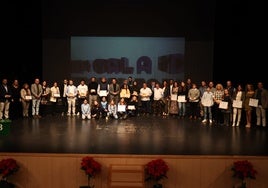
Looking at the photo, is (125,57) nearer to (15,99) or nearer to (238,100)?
(15,99)

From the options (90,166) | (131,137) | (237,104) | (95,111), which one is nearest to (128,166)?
(90,166)

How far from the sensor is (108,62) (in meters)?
15.5

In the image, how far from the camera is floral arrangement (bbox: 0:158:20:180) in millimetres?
6430

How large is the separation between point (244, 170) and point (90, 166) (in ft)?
8.66

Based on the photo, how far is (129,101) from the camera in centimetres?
1409

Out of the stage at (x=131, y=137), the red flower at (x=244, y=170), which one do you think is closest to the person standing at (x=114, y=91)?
the stage at (x=131, y=137)

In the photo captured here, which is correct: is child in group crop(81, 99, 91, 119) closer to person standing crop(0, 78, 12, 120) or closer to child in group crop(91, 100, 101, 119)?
child in group crop(91, 100, 101, 119)

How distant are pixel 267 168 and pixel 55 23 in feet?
36.2

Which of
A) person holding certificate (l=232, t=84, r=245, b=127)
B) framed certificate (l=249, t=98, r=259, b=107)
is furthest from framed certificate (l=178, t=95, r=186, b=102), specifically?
framed certificate (l=249, t=98, r=259, b=107)

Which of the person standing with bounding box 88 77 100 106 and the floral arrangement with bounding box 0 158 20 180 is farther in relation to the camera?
the person standing with bounding box 88 77 100 106

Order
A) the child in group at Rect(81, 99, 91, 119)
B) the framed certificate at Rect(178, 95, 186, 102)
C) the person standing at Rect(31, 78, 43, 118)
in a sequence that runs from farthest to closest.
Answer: the framed certificate at Rect(178, 95, 186, 102) < the person standing at Rect(31, 78, 43, 118) < the child in group at Rect(81, 99, 91, 119)

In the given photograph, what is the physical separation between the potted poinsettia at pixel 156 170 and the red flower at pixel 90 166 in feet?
2.87

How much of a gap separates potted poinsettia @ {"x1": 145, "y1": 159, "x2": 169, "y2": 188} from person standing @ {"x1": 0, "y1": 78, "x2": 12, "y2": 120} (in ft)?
23.4

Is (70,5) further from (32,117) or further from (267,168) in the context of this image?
(267,168)
